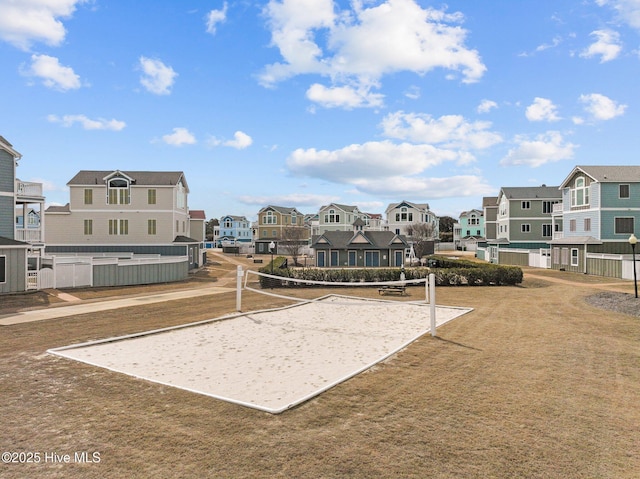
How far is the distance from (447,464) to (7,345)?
38.5 ft

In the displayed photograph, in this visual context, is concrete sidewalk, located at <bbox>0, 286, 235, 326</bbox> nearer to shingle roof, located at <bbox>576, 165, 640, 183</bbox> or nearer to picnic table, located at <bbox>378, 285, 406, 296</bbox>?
picnic table, located at <bbox>378, 285, 406, 296</bbox>

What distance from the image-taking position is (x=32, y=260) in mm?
28875

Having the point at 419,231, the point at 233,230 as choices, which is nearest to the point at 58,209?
the point at 419,231

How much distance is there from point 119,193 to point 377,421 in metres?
39.1

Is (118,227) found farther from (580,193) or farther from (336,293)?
(580,193)

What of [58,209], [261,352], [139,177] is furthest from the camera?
[139,177]

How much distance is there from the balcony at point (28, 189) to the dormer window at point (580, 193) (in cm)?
4675

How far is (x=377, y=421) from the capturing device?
20.1ft

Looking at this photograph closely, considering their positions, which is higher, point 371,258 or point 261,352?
point 371,258

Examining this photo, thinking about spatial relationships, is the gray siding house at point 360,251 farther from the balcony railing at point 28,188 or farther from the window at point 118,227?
the balcony railing at point 28,188

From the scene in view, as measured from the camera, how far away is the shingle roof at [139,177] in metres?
38.6

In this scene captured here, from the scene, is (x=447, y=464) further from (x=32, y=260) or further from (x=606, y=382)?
(x=32, y=260)

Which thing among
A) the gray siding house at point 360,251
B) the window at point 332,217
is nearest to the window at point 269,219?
the window at point 332,217

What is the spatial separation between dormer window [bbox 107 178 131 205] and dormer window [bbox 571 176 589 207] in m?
44.4
